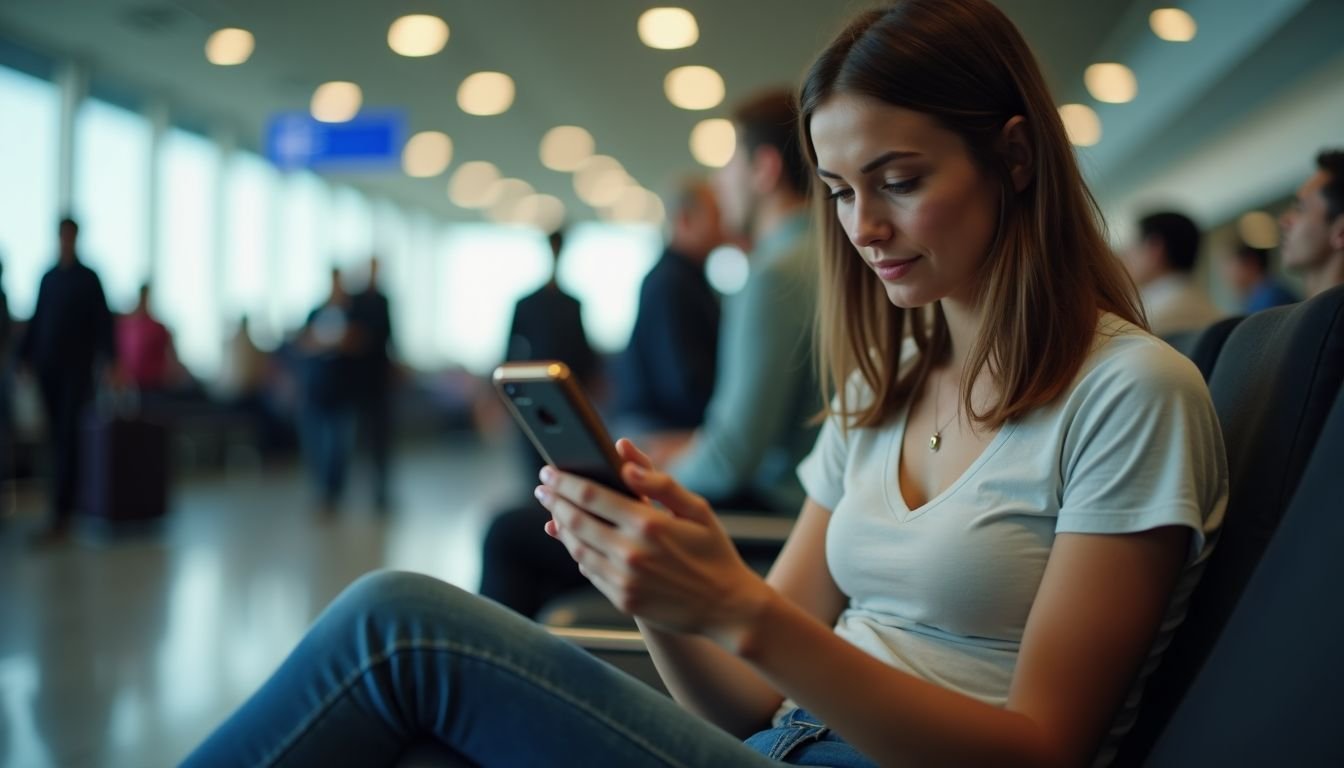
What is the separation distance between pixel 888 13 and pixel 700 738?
31.3 inches

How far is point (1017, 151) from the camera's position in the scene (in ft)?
3.60

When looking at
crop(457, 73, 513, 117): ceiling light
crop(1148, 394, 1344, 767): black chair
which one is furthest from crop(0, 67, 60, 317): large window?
crop(1148, 394, 1344, 767): black chair

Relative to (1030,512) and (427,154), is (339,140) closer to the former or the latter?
(427,154)

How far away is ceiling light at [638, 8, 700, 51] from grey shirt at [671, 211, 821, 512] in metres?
1.78

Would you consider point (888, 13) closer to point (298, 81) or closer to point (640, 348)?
point (640, 348)

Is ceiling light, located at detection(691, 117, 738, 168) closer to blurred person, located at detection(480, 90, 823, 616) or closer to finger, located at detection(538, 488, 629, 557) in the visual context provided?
blurred person, located at detection(480, 90, 823, 616)

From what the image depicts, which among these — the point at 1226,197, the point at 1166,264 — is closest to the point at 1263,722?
the point at 1166,264

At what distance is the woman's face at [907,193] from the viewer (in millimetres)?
1047

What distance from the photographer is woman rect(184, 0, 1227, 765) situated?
836 mm

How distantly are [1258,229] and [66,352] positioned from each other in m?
8.59

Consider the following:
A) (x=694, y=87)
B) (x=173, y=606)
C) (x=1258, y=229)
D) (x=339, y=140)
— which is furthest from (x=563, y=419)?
(x=1258, y=229)

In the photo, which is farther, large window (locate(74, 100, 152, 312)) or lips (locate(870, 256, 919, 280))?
large window (locate(74, 100, 152, 312))

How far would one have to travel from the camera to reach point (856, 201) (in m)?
1.08

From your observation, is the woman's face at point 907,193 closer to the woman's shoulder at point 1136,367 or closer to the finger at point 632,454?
the woman's shoulder at point 1136,367
